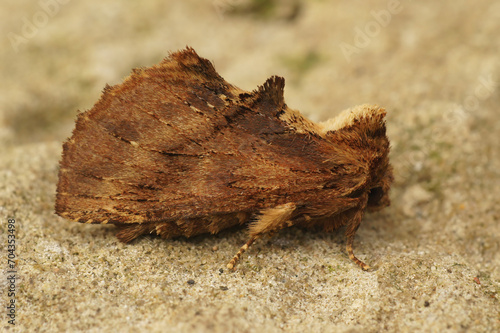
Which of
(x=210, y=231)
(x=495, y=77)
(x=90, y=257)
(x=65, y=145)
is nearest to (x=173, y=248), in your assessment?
(x=210, y=231)

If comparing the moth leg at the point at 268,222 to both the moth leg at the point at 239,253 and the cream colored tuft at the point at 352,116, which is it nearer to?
the moth leg at the point at 239,253

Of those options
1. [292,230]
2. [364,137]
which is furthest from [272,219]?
[364,137]

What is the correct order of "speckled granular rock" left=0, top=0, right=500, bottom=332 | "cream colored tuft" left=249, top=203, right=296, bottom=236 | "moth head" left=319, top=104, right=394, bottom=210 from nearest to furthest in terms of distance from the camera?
"speckled granular rock" left=0, top=0, right=500, bottom=332, "cream colored tuft" left=249, top=203, right=296, bottom=236, "moth head" left=319, top=104, right=394, bottom=210

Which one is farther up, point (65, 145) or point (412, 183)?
point (412, 183)

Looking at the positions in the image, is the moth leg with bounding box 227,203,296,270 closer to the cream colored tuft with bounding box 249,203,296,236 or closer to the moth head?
the cream colored tuft with bounding box 249,203,296,236

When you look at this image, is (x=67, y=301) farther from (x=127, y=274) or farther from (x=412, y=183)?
(x=412, y=183)

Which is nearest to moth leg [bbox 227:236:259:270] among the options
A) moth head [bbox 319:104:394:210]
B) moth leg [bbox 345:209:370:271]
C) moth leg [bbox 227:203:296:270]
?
moth leg [bbox 227:203:296:270]

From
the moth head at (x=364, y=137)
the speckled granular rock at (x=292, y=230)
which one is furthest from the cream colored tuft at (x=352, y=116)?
the speckled granular rock at (x=292, y=230)
